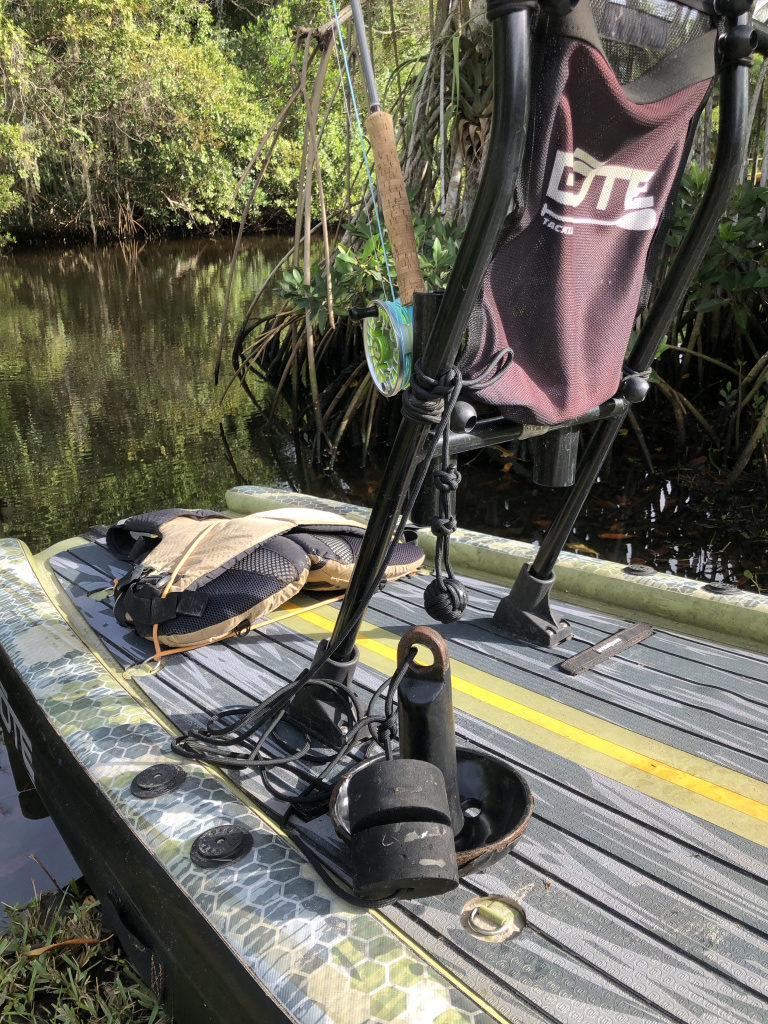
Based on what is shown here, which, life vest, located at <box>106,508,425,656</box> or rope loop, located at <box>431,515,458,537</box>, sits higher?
rope loop, located at <box>431,515,458,537</box>

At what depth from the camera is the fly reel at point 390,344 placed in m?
1.67

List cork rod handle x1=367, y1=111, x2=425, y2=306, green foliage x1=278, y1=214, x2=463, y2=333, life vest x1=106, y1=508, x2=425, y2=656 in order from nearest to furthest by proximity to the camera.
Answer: cork rod handle x1=367, y1=111, x2=425, y2=306 < life vest x1=106, y1=508, x2=425, y2=656 < green foliage x1=278, y1=214, x2=463, y2=333

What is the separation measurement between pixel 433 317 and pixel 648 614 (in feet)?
5.22

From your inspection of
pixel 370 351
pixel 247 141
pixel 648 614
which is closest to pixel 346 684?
pixel 370 351

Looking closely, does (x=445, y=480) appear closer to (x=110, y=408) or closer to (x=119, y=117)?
(x=110, y=408)

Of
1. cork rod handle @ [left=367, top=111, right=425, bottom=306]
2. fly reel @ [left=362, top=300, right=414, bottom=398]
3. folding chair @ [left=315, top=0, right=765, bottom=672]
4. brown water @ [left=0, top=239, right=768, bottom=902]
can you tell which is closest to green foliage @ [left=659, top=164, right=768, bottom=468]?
brown water @ [left=0, top=239, right=768, bottom=902]

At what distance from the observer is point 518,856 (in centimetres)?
167

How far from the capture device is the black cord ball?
5.42ft

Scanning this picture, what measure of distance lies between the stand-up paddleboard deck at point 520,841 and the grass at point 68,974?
28 cm

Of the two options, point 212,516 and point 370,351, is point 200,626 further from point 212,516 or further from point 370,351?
point 370,351

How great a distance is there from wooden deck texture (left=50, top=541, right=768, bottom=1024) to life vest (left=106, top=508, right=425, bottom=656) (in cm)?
9

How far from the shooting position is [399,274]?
86.7 inches

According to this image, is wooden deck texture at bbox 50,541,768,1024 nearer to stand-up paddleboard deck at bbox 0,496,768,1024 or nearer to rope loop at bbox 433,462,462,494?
stand-up paddleboard deck at bbox 0,496,768,1024

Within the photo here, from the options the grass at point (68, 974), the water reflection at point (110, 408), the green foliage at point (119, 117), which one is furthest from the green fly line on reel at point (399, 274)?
the green foliage at point (119, 117)
